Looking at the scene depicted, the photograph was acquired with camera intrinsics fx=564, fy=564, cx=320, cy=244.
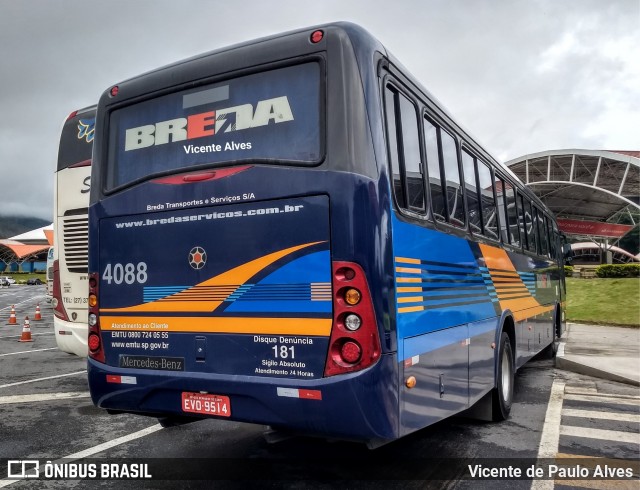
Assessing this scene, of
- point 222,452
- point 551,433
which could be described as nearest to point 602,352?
point 551,433

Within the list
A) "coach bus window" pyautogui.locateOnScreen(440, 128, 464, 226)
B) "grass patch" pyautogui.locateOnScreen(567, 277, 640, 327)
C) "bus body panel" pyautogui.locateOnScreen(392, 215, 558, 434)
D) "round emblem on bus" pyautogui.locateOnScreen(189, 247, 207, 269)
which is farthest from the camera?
"grass patch" pyautogui.locateOnScreen(567, 277, 640, 327)

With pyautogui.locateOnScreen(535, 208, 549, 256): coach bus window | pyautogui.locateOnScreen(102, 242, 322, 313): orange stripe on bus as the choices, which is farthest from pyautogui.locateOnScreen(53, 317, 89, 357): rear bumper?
pyautogui.locateOnScreen(535, 208, 549, 256): coach bus window

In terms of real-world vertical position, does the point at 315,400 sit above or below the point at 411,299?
below

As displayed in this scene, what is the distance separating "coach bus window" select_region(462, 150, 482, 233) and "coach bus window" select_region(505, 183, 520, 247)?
1.89 meters

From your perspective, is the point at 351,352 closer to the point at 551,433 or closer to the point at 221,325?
the point at 221,325

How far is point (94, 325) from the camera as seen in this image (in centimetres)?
499

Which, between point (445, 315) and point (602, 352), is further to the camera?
point (602, 352)

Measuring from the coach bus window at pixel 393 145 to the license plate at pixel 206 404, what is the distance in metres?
1.95

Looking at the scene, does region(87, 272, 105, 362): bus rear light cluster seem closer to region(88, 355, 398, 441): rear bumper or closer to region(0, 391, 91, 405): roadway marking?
region(88, 355, 398, 441): rear bumper

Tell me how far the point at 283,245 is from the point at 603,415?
18.0ft

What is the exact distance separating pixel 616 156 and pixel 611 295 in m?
34.5

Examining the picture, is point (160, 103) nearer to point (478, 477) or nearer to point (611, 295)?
point (478, 477)

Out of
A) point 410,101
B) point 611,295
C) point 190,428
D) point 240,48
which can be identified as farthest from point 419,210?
point 611,295

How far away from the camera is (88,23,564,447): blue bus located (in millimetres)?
3781
